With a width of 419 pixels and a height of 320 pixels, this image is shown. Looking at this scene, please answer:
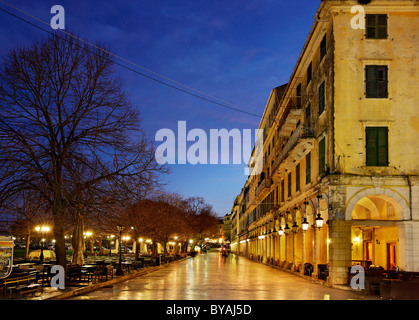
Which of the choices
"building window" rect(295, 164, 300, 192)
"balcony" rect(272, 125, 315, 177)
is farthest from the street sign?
"building window" rect(295, 164, 300, 192)

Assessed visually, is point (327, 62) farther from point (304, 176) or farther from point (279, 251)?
point (279, 251)

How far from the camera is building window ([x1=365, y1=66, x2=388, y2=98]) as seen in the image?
904 inches

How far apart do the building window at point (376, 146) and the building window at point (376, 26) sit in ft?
15.6

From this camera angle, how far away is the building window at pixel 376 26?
23.3 metres

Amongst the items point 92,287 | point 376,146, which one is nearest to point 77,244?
point 92,287

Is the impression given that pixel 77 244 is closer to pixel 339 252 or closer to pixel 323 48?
pixel 339 252

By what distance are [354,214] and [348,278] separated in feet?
23.8

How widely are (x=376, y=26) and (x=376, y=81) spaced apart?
2863 millimetres

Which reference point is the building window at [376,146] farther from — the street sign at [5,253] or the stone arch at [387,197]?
the street sign at [5,253]

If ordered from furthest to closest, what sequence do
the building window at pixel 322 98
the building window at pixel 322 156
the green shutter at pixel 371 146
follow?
the building window at pixel 322 98 < the building window at pixel 322 156 < the green shutter at pixel 371 146

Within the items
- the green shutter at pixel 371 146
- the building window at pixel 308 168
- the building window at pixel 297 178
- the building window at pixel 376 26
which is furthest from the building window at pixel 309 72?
the green shutter at pixel 371 146

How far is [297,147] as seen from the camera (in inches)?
1101

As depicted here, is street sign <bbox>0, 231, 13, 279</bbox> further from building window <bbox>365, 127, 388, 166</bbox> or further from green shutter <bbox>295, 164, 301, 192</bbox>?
green shutter <bbox>295, 164, 301, 192</bbox>
